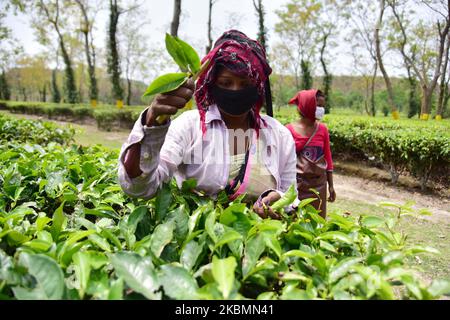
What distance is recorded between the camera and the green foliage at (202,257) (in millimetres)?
816

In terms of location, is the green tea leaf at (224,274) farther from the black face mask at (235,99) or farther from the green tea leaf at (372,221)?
the black face mask at (235,99)

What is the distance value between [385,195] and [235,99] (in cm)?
605

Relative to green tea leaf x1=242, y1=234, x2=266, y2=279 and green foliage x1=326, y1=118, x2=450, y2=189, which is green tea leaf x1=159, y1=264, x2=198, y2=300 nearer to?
green tea leaf x1=242, y1=234, x2=266, y2=279

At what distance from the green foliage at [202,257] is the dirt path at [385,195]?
5.29 metres

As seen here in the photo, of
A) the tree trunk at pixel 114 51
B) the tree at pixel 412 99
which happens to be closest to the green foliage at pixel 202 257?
the tree trunk at pixel 114 51

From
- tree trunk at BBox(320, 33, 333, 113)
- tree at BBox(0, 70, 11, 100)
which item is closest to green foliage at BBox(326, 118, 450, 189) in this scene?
tree trunk at BBox(320, 33, 333, 113)

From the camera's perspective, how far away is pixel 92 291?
852 millimetres

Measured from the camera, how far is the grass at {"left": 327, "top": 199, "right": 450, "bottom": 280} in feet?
12.4

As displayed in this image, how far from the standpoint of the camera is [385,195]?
6.76 metres

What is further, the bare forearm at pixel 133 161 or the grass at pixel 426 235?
the grass at pixel 426 235

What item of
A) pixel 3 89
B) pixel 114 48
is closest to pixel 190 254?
pixel 114 48

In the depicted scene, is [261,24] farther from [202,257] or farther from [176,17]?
[202,257]

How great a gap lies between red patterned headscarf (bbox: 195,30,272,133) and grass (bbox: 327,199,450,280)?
2.66 meters

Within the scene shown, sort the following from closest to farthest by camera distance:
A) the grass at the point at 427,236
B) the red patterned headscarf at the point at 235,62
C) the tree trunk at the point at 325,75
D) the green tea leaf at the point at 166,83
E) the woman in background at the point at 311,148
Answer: the green tea leaf at the point at 166,83
the red patterned headscarf at the point at 235,62
the woman in background at the point at 311,148
the grass at the point at 427,236
the tree trunk at the point at 325,75
